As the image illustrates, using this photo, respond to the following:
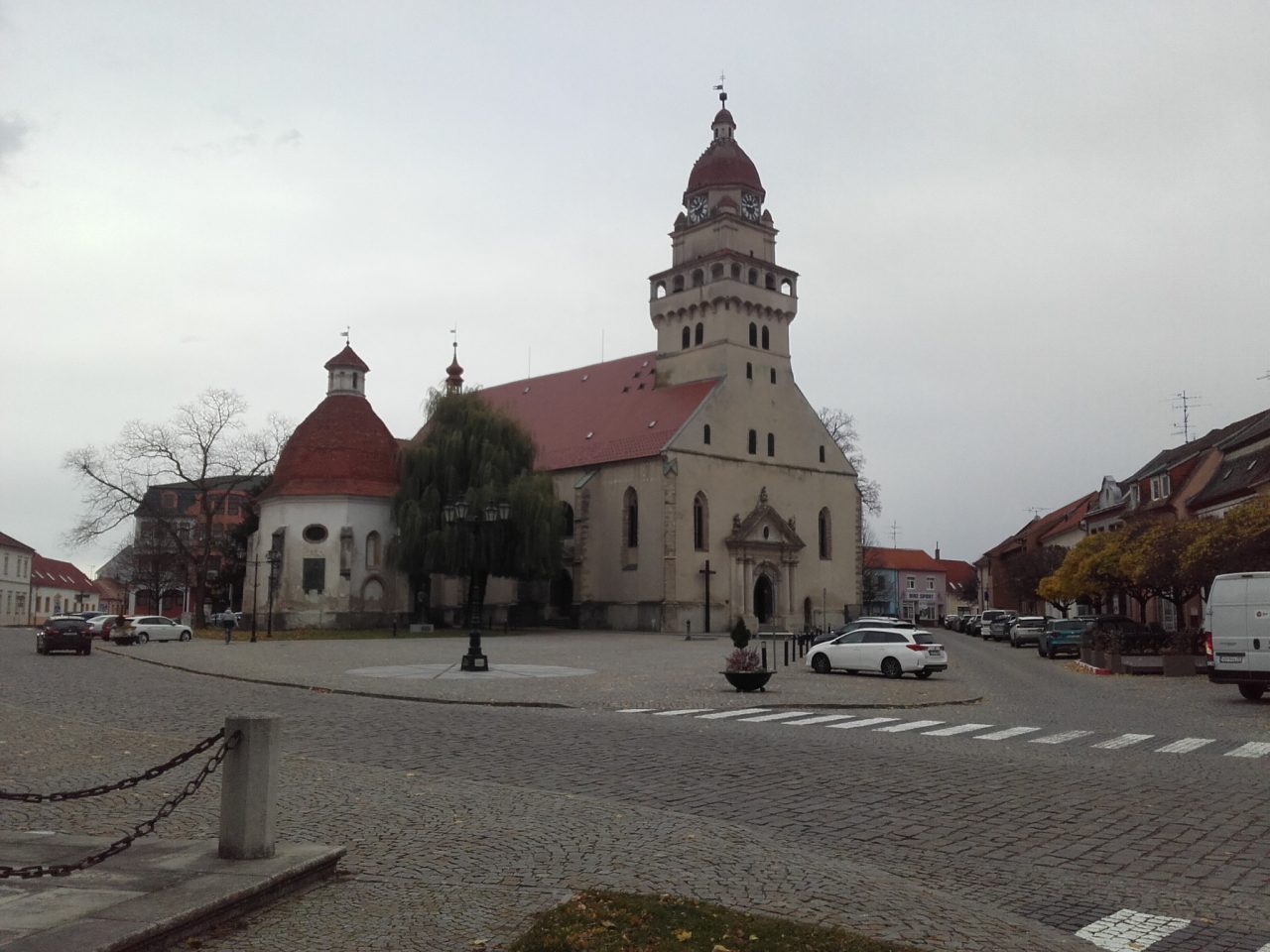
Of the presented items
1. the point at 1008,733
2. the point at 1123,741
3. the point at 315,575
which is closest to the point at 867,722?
the point at 1008,733

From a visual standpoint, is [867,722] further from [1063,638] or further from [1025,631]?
[1025,631]

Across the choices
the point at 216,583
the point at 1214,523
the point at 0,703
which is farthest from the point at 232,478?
the point at 1214,523

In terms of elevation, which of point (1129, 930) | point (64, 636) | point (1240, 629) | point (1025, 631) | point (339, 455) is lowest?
point (1129, 930)

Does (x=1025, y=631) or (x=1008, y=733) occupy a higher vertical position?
(x=1025, y=631)

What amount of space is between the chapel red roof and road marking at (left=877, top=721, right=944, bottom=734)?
52807 mm

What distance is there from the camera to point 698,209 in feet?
227

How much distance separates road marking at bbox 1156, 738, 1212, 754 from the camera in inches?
580

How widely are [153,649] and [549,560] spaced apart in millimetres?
20148

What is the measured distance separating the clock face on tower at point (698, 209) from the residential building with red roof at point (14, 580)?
6430 cm

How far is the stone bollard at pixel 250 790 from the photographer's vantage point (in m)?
7.34

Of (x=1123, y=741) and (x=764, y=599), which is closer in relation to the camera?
(x=1123, y=741)

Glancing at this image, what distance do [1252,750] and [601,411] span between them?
56.4 meters

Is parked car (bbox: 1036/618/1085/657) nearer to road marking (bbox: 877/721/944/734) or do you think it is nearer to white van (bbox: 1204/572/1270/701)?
white van (bbox: 1204/572/1270/701)

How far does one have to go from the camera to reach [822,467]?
2724 inches
